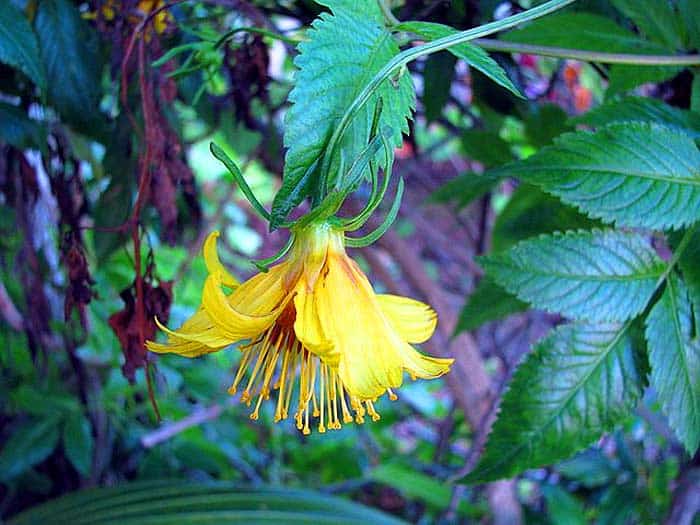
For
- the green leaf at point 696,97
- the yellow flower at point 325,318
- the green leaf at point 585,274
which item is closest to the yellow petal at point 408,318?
the yellow flower at point 325,318

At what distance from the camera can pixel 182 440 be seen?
1.25m

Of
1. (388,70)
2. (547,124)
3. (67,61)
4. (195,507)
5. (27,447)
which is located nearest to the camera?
(388,70)

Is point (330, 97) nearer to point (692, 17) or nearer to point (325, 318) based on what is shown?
point (325, 318)

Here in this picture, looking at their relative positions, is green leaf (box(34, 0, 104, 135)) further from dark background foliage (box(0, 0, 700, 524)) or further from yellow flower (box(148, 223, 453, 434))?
yellow flower (box(148, 223, 453, 434))

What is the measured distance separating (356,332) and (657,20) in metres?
0.34

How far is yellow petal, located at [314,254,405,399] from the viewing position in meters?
0.38

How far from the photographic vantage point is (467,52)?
40 cm

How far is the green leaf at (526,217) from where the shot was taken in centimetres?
68

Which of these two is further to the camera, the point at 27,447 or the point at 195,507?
the point at 27,447

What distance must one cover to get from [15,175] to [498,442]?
53cm

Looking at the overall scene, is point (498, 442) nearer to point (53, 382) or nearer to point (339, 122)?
point (339, 122)

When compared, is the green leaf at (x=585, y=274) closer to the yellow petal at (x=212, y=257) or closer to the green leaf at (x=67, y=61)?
the yellow petal at (x=212, y=257)

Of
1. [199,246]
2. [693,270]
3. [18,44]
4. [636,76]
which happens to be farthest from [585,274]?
[199,246]

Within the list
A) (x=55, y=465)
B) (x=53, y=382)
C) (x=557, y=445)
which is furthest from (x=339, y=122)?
(x=55, y=465)
